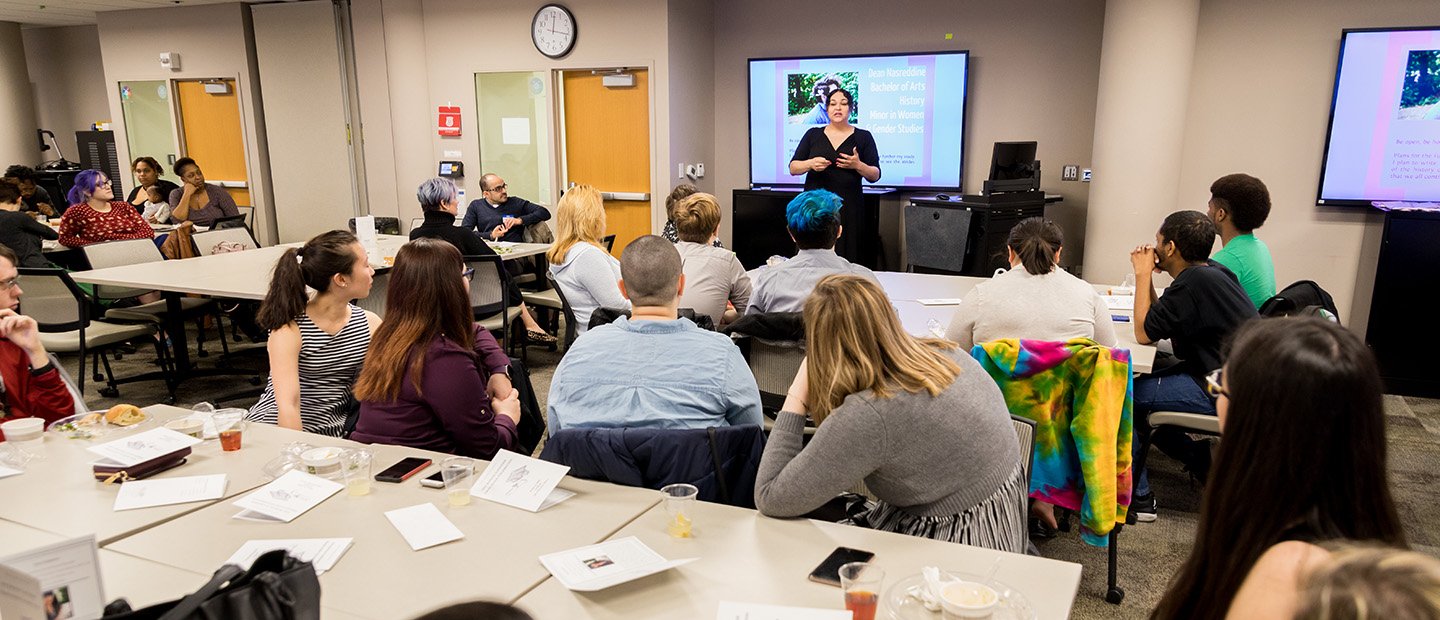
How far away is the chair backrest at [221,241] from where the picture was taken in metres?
5.97

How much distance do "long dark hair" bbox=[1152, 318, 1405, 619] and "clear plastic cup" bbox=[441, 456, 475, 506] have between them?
4.76 feet

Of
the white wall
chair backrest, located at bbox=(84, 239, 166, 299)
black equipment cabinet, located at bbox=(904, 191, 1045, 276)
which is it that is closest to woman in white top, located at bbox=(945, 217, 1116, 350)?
black equipment cabinet, located at bbox=(904, 191, 1045, 276)

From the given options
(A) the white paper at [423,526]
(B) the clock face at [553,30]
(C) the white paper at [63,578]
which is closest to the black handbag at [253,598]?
(C) the white paper at [63,578]

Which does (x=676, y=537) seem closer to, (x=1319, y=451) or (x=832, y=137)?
(x=1319, y=451)

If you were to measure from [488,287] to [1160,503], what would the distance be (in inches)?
146

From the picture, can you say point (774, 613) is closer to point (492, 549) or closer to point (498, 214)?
point (492, 549)

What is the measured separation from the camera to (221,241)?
610 centimetres

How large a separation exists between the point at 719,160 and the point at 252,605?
726 centimetres

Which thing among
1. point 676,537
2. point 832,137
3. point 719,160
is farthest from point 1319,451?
point 719,160

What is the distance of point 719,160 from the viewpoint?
315 inches

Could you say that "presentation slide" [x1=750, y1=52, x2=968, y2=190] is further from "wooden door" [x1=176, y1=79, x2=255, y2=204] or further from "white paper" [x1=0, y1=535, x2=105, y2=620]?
"white paper" [x1=0, y1=535, x2=105, y2=620]

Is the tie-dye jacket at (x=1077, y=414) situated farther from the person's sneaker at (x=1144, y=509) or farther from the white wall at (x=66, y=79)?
the white wall at (x=66, y=79)

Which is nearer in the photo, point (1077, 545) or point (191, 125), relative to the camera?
point (1077, 545)

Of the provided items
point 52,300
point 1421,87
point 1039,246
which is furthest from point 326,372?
point 1421,87
